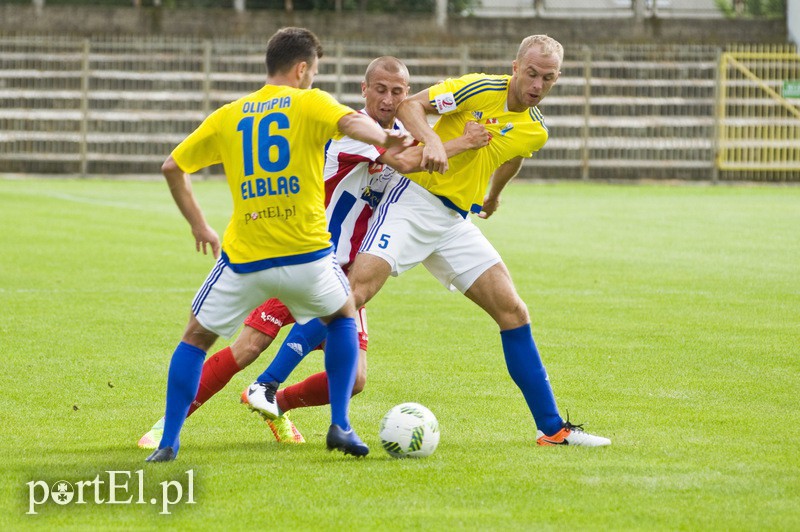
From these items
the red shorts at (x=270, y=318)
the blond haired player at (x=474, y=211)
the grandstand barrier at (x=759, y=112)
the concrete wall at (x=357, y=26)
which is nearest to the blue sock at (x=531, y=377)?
the blond haired player at (x=474, y=211)

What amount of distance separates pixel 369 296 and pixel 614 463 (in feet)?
4.63

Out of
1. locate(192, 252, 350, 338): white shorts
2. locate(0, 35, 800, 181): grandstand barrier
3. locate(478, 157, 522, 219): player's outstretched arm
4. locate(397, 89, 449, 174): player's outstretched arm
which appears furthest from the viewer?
locate(0, 35, 800, 181): grandstand barrier

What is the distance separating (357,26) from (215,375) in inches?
1044

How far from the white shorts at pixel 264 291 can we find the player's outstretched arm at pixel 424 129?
59cm

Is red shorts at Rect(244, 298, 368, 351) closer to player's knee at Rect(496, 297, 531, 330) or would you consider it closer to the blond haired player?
the blond haired player

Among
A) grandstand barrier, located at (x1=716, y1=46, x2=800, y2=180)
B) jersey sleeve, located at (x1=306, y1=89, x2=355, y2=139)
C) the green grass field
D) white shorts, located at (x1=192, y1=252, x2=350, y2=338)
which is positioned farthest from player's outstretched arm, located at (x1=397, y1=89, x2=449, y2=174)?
grandstand barrier, located at (x1=716, y1=46, x2=800, y2=180)

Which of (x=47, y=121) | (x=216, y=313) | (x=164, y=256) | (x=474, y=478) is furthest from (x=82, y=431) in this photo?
(x=47, y=121)

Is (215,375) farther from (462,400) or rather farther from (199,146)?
(462,400)

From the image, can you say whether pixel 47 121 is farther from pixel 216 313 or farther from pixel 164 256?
pixel 216 313

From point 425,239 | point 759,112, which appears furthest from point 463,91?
point 759,112

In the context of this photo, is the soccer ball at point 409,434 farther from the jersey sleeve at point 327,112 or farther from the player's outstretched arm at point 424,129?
the jersey sleeve at point 327,112

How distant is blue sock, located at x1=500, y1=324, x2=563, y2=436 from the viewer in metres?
6.23

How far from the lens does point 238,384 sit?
25.5 ft

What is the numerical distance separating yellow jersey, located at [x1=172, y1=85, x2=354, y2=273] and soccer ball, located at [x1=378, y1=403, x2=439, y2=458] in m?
0.86
